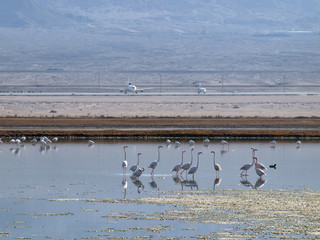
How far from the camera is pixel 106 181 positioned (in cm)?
2233

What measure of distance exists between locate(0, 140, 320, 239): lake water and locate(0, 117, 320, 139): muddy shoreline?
264cm

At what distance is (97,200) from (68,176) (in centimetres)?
463

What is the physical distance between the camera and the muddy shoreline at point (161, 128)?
3875 cm

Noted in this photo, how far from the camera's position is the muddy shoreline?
38.8 metres

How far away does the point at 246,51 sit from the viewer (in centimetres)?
15900

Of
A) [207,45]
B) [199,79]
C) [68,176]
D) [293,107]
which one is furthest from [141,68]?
[68,176]

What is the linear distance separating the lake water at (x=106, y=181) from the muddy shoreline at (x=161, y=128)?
2.64m

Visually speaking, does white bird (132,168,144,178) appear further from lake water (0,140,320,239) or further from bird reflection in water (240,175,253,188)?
bird reflection in water (240,175,253,188)

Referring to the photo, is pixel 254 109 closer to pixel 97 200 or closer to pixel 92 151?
pixel 92 151

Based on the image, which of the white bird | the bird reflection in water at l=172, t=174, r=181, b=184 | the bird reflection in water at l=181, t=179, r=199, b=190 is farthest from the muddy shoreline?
the bird reflection in water at l=181, t=179, r=199, b=190

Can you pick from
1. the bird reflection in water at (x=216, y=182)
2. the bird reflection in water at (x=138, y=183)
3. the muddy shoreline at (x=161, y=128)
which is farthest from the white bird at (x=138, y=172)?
the muddy shoreline at (x=161, y=128)

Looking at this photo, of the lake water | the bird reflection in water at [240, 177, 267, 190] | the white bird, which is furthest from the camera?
the white bird

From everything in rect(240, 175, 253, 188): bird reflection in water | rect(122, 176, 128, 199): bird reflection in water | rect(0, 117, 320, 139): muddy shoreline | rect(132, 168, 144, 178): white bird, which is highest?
rect(0, 117, 320, 139): muddy shoreline

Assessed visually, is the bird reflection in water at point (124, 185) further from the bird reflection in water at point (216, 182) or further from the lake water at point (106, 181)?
the bird reflection in water at point (216, 182)
